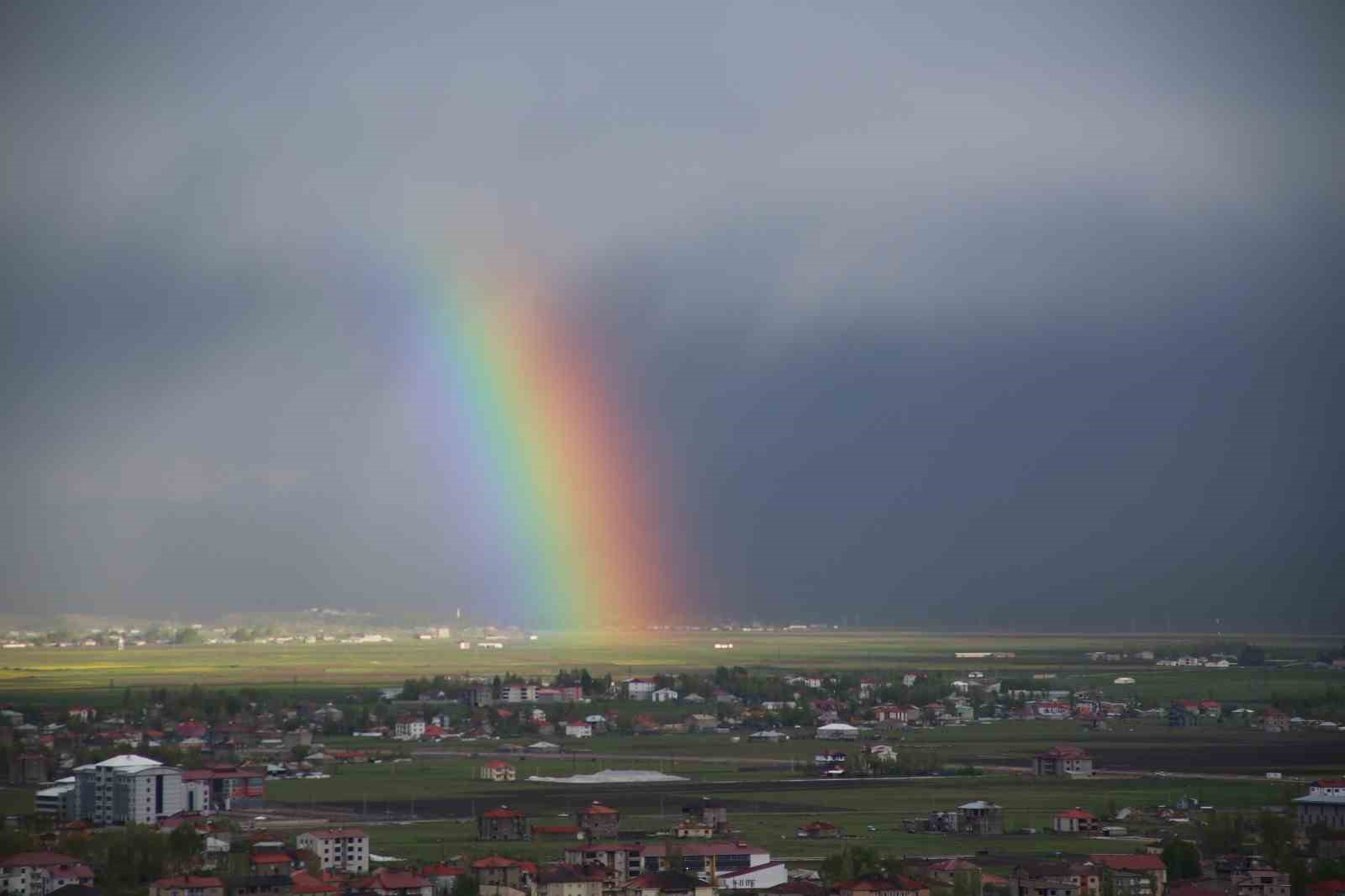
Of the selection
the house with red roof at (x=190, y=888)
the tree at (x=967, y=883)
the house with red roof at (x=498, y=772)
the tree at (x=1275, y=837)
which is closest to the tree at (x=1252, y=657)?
the house with red roof at (x=498, y=772)

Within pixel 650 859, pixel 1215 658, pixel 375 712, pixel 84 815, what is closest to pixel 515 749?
pixel 375 712

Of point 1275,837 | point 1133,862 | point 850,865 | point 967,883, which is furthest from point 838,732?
point 967,883

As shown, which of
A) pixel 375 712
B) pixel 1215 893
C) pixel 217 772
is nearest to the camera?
pixel 1215 893

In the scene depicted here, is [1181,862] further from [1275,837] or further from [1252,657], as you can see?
[1252,657]

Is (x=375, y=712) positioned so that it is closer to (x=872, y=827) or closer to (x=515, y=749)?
(x=515, y=749)

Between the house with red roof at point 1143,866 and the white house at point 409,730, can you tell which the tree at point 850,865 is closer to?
the house with red roof at point 1143,866

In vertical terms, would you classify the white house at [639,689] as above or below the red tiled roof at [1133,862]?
above

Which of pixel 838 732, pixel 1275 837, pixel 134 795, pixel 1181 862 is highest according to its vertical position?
pixel 134 795
